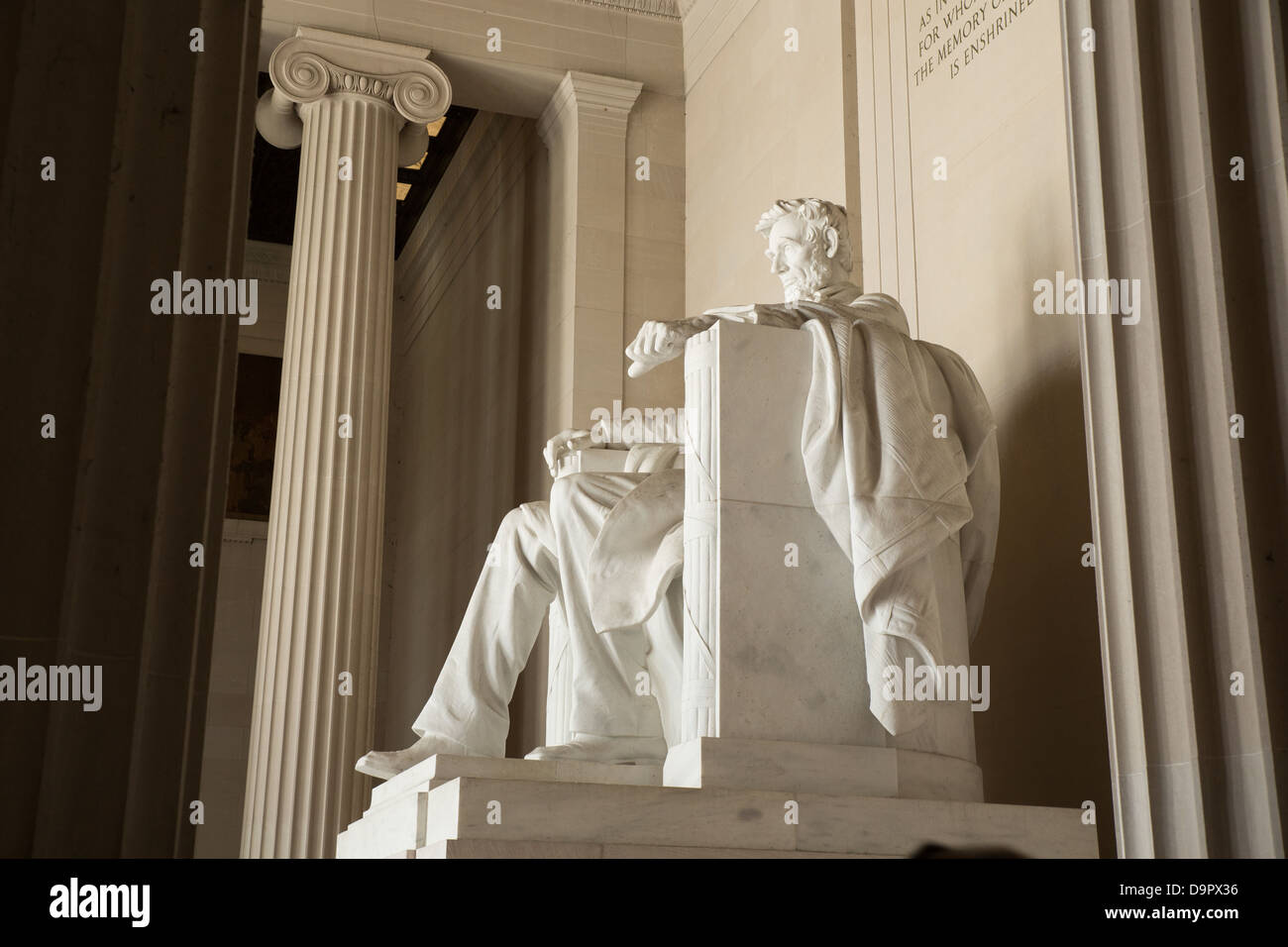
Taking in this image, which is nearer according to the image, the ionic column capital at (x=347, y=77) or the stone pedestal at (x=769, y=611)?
the stone pedestal at (x=769, y=611)

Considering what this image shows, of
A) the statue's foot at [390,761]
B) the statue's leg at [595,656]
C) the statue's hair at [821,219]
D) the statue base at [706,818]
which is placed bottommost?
the statue base at [706,818]

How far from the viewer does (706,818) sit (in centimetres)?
392

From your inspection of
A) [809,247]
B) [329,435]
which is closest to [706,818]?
[809,247]

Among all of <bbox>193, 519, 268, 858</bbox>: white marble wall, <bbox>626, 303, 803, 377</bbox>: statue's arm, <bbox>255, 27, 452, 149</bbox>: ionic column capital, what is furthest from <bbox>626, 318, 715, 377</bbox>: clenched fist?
<bbox>193, 519, 268, 858</bbox>: white marble wall

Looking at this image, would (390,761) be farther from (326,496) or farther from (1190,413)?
(326,496)

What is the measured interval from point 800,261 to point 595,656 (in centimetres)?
159

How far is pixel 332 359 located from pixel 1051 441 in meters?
4.69

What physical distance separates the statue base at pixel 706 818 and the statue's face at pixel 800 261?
1821 millimetres

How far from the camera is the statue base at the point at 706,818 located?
3770 mm

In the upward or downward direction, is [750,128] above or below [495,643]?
above

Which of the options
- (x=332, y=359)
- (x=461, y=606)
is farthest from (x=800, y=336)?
(x=461, y=606)

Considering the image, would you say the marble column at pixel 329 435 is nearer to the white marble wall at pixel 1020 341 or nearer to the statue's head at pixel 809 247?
the white marble wall at pixel 1020 341

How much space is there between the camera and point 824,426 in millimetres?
4559

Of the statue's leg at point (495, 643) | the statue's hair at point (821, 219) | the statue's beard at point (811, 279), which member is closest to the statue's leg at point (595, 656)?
the statue's leg at point (495, 643)
